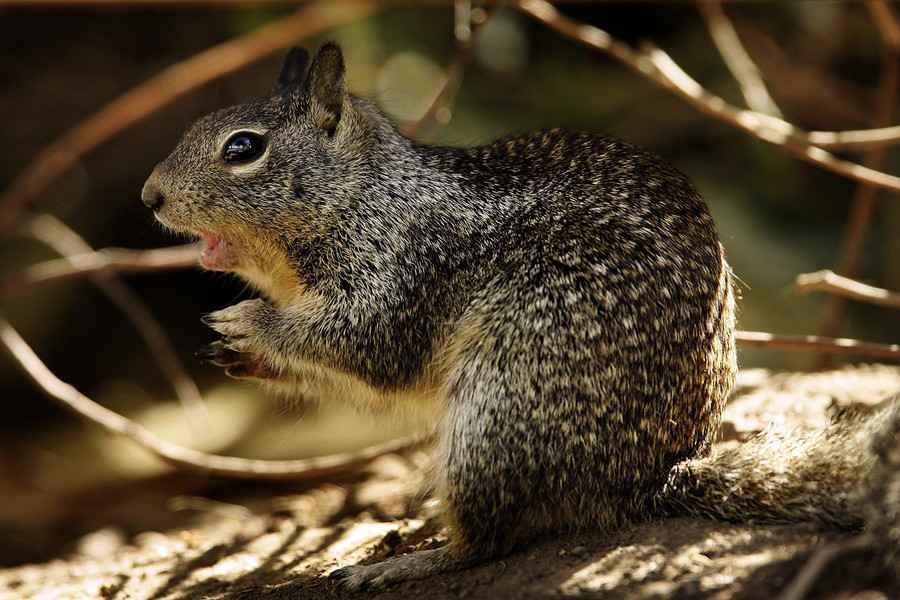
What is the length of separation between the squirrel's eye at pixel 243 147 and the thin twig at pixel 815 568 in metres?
2.47

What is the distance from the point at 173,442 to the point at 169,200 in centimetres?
369

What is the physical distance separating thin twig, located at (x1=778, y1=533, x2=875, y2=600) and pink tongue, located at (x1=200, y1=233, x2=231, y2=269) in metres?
2.36

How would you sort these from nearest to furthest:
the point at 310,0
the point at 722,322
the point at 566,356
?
the point at 566,356 → the point at 722,322 → the point at 310,0

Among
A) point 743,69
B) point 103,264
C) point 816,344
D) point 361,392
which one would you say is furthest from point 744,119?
point 103,264

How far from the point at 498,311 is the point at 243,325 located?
3.44 feet

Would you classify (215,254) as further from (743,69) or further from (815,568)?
(743,69)

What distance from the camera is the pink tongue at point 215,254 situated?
150 inches

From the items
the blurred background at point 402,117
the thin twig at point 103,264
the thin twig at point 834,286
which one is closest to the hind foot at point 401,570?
the thin twig at point 834,286

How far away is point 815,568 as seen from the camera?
233 centimetres

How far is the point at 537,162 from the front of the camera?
3842 mm

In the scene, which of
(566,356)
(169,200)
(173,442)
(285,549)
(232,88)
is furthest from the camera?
(232,88)

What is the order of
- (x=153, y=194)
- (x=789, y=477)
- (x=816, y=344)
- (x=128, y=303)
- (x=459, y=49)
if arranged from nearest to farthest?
1. (x=789, y=477)
2. (x=153, y=194)
3. (x=816, y=344)
4. (x=459, y=49)
5. (x=128, y=303)

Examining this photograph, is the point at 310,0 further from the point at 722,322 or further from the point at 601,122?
the point at 722,322

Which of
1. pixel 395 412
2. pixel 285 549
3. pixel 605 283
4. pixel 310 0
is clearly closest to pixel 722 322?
pixel 605 283
